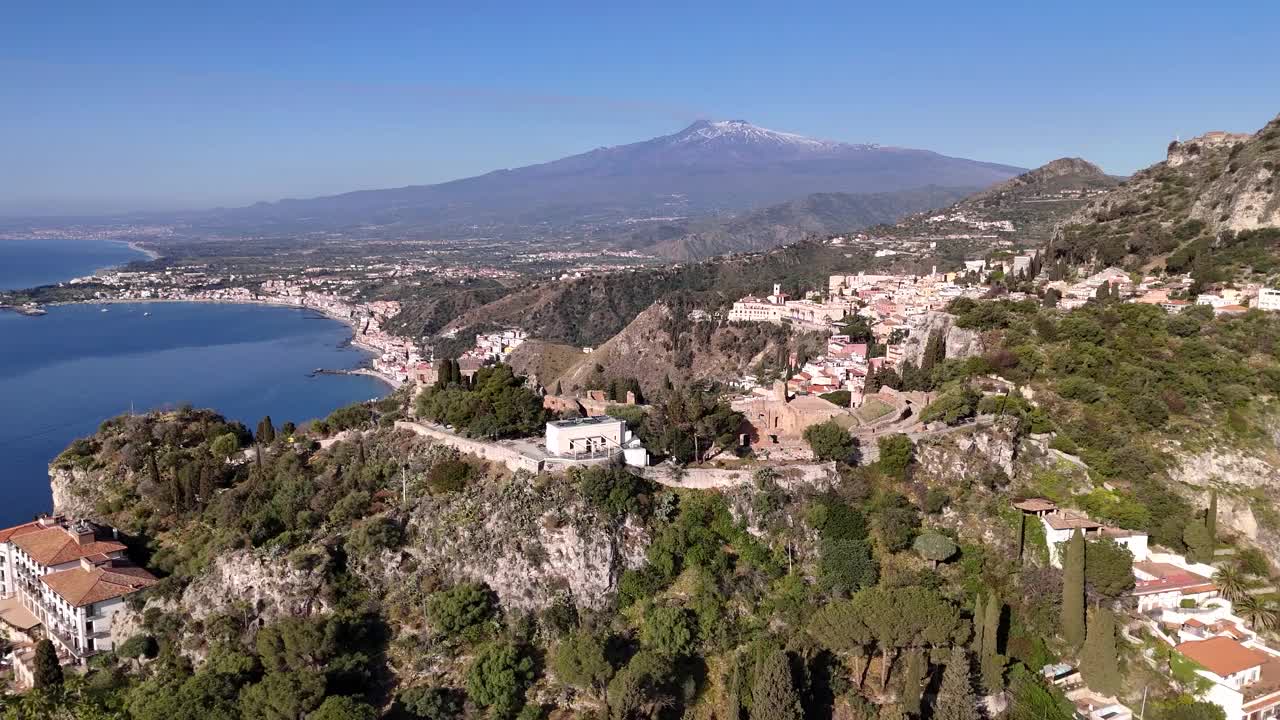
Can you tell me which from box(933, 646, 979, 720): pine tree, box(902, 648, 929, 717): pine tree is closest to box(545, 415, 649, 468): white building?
box(902, 648, 929, 717): pine tree

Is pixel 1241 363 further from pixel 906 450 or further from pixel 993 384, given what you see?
pixel 906 450

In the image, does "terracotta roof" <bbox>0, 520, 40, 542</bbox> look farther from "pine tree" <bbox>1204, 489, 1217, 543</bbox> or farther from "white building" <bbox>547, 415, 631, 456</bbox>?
"pine tree" <bbox>1204, 489, 1217, 543</bbox>

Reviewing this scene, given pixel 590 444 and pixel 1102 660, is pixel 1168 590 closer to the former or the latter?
pixel 1102 660

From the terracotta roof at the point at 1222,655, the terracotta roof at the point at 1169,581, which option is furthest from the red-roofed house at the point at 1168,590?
the terracotta roof at the point at 1222,655

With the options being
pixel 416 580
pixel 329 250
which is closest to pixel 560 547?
pixel 416 580

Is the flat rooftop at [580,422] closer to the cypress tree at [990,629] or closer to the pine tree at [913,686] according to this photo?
the pine tree at [913,686]

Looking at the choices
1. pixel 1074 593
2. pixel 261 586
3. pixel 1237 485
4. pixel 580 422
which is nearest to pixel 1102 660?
pixel 1074 593
